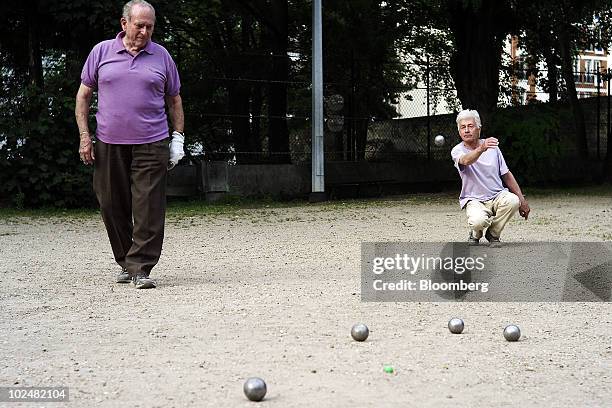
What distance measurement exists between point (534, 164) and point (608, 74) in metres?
6.44

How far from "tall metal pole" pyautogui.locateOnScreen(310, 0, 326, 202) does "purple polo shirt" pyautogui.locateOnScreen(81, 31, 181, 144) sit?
11.9 meters

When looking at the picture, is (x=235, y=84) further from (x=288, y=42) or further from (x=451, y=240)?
(x=451, y=240)

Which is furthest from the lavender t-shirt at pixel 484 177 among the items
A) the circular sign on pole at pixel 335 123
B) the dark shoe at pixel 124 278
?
the circular sign on pole at pixel 335 123

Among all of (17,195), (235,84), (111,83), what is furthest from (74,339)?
(235,84)

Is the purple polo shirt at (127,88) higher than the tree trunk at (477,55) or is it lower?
lower

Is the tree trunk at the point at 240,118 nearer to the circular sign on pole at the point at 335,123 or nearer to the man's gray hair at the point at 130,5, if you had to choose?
the circular sign on pole at the point at 335,123

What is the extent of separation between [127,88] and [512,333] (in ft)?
12.6

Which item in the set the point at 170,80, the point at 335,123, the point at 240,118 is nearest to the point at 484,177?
the point at 170,80

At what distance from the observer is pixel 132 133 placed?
8.32 metres

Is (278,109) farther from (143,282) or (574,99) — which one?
(143,282)

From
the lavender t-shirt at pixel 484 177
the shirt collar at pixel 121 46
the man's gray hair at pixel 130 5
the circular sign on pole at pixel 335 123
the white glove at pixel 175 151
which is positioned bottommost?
the lavender t-shirt at pixel 484 177

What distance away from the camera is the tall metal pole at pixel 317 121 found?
2009 cm

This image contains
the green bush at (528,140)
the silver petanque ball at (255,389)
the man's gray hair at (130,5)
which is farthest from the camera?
the green bush at (528,140)

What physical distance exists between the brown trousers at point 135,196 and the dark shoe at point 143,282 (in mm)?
61
